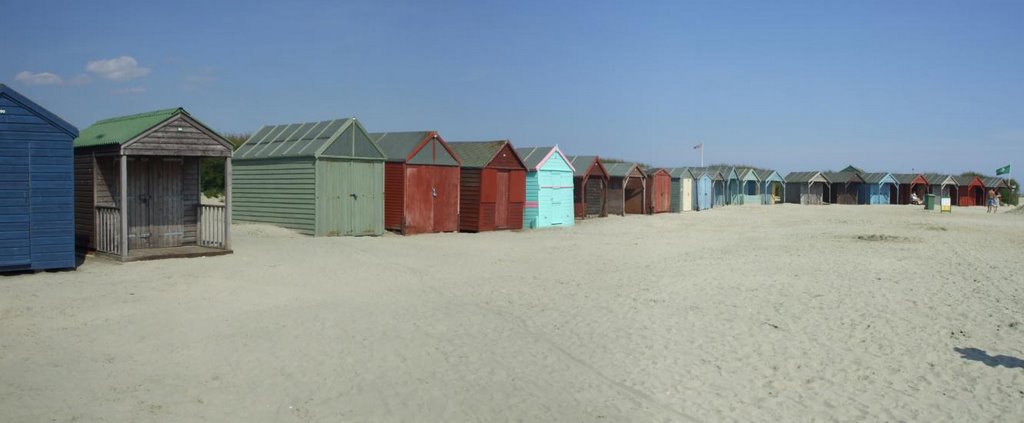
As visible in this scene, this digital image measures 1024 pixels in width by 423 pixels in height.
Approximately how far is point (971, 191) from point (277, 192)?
65340mm

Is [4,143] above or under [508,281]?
above

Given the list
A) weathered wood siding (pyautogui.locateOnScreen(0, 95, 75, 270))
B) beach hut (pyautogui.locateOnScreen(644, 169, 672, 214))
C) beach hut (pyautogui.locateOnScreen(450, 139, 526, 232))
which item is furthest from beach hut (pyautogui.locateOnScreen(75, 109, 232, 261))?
beach hut (pyautogui.locateOnScreen(644, 169, 672, 214))

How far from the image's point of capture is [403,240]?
71.2ft

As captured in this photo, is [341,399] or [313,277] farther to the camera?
[313,277]

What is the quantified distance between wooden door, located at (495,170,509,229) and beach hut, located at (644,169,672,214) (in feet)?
56.0

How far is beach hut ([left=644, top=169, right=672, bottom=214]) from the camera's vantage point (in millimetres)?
42938

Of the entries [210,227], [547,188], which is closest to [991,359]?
[210,227]

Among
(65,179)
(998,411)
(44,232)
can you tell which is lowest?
(998,411)

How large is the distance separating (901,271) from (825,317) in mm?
5742

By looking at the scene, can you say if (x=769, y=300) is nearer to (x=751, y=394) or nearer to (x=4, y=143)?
(x=751, y=394)

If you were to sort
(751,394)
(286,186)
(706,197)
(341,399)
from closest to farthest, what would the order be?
(341,399), (751,394), (286,186), (706,197)

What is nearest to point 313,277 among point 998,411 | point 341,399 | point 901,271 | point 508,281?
point 508,281

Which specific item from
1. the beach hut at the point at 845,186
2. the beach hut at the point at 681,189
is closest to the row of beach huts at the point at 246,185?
the beach hut at the point at 681,189

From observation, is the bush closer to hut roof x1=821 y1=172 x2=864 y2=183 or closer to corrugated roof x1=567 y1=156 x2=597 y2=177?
corrugated roof x1=567 y1=156 x2=597 y2=177
